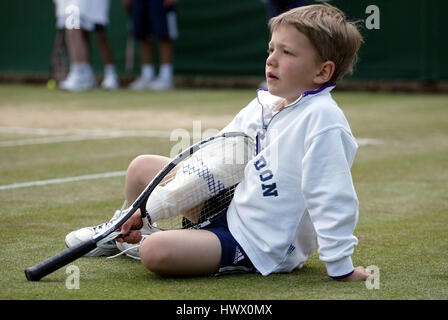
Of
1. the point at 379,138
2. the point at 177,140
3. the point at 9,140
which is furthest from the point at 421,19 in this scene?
the point at 9,140

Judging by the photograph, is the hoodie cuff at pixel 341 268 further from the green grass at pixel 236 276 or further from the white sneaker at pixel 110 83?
the white sneaker at pixel 110 83

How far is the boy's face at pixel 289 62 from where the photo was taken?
8.80 ft

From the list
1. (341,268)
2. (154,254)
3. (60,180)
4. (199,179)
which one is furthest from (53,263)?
(60,180)

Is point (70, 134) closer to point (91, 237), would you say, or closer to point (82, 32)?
point (91, 237)

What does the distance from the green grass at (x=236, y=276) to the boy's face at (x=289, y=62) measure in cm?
62

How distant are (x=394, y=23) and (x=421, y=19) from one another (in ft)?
1.07

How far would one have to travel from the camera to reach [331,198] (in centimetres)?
254

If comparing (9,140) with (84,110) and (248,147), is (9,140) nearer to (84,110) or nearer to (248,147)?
(84,110)

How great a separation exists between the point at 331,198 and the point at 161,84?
913cm

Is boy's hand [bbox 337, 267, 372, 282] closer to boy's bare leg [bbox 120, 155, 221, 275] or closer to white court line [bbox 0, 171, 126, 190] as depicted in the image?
boy's bare leg [bbox 120, 155, 221, 275]

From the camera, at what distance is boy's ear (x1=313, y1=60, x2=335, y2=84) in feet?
8.92

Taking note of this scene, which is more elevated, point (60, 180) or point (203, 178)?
point (203, 178)

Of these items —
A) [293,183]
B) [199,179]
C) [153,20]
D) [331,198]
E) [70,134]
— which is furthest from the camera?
[153,20]

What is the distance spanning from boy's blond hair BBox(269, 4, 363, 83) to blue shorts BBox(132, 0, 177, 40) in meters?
8.47
